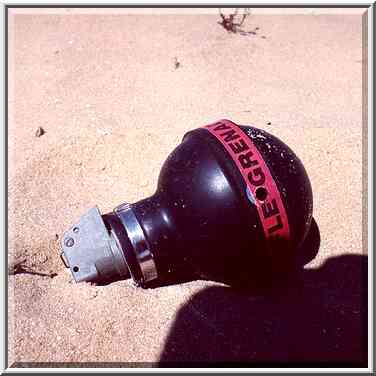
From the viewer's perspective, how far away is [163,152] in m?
3.21

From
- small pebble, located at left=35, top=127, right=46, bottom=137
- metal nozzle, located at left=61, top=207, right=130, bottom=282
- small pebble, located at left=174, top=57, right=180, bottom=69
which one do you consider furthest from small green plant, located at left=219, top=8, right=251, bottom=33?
metal nozzle, located at left=61, top=207, right=130, bottom=282

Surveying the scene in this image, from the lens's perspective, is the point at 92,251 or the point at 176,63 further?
the point at 176,63

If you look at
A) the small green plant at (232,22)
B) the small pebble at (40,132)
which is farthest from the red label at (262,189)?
the small green plant at (232,22)

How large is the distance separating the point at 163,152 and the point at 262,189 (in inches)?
51.9

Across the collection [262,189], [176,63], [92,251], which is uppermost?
[176,63]

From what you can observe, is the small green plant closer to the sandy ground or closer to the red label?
the sandy ground

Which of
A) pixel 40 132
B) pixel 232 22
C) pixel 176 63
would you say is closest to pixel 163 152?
pixel 40 132

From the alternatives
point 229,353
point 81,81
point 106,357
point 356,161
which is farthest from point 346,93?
point 106,357

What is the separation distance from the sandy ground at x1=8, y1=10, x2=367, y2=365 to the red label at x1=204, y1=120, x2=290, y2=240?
23.4 inches

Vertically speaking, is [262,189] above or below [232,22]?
below

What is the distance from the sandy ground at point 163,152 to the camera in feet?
7.61

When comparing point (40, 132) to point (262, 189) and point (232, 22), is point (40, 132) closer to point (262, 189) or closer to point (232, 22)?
point (262, 189)

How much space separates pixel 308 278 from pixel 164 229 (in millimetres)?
916

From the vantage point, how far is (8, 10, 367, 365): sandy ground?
2320 mm
